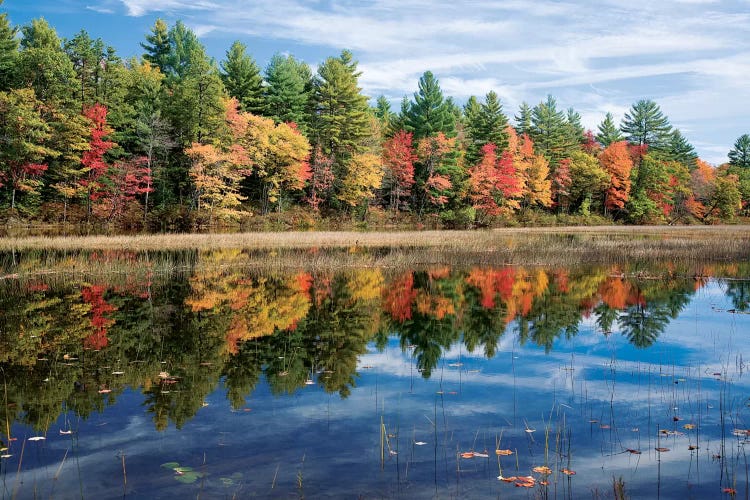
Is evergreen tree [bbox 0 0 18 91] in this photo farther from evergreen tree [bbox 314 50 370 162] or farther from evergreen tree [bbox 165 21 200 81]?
evergreen tree [bbox 314 50 370 162]

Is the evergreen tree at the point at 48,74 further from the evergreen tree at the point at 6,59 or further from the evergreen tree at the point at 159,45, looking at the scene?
the evergreen tree at the point at 159,45

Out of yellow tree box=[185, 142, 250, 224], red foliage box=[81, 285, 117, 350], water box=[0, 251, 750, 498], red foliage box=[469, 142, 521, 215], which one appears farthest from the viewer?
red foliage box=[469, 142, 521, 215]

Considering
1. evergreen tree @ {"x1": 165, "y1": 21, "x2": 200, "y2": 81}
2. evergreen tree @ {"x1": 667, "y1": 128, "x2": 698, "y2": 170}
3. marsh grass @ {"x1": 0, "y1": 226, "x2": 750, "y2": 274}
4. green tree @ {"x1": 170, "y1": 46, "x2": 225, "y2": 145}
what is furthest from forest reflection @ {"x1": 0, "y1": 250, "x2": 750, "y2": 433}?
evergreen tree @ {"x1": 667, "y1": 128, "x2": 698, "y2": 170}

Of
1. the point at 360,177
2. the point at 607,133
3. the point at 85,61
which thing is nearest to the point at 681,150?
the point at 607,133

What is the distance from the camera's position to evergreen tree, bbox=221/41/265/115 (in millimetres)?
63594

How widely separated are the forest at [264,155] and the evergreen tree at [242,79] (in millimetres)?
203

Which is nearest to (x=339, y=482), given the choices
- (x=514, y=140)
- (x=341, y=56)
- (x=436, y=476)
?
(x=436, y=476)

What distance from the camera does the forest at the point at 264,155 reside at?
50.7 m

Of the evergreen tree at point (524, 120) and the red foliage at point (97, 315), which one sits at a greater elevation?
the evergreen tree at point (524, 120)

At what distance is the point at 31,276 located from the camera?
22.0m

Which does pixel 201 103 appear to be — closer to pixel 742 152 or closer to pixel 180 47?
pixel 180 47

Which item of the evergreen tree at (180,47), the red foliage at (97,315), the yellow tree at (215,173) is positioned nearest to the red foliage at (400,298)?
the red foliage at (97,315)

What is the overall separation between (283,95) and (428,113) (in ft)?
54.9

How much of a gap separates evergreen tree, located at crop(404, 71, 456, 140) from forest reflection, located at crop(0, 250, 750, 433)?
151 ft
